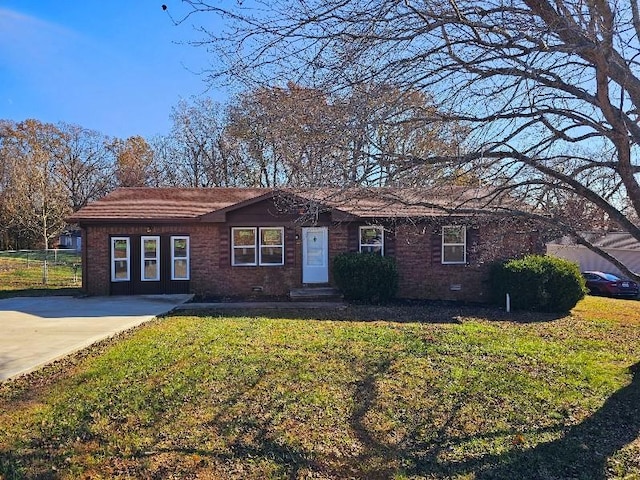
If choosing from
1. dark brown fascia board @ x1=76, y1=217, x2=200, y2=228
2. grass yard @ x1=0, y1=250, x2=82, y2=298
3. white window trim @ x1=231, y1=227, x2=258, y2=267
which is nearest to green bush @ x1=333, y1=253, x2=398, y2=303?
white window trim @ x1=231, y1=227, x2=258, y2=267

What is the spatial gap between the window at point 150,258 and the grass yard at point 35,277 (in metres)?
2.86

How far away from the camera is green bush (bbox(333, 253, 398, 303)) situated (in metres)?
13.9

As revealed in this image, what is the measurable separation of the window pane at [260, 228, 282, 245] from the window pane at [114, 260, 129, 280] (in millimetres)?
4514

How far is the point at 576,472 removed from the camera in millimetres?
4027

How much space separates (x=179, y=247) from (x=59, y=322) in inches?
217

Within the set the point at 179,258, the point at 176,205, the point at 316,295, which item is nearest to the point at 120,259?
the point at 179,258

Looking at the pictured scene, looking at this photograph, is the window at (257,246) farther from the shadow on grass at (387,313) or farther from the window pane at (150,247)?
the window pane at (150,247)

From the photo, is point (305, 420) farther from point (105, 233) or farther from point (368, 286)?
point (105, 233)

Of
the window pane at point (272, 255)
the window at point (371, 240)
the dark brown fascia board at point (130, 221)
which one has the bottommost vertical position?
the window pane at point (272, 255)

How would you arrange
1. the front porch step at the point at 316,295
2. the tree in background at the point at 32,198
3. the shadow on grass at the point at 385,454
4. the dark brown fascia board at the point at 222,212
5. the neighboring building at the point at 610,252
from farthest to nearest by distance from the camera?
the neighboring building at the point at 610,252 < the tree in background at the point at 32,198 < the dark brown fascia board at the point at 222,212 < the front porch step at the point at 316,295 < the shadow on grass at the point at 385,454

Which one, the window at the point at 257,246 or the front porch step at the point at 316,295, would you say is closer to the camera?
the front porch step at the point at 316,295

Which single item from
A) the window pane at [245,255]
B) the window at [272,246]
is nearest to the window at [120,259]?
the window pane at [245,255]

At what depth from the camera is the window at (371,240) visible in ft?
51.1

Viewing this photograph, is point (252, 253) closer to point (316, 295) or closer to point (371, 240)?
point (316, 295)
